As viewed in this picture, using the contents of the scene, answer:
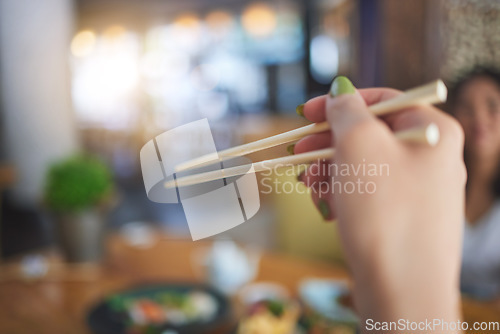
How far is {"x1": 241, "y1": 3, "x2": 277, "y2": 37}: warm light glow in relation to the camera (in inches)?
276

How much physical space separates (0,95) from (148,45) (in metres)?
3.03

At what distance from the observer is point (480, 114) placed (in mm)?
911

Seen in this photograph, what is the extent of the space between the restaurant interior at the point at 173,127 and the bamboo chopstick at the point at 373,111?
1.5 inches

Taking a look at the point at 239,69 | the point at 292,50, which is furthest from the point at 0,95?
the point at 292,50

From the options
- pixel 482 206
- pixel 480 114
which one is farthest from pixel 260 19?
pixel 480 114

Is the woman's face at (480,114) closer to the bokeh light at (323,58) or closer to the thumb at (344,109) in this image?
the thumb at (344,109)

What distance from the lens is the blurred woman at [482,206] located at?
3.96ft

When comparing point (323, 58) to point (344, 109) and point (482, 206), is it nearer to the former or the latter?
point (482, 206)

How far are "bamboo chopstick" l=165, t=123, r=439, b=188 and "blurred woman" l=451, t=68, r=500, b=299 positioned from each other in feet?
3.03

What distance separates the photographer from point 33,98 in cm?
492

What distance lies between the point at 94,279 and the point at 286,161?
112 cm

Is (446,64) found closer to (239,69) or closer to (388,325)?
(388,325)

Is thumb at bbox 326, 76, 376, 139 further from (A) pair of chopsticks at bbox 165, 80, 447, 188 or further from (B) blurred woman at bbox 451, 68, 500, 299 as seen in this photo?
(B) blurred woman at bbox 451, 68, 500, 299

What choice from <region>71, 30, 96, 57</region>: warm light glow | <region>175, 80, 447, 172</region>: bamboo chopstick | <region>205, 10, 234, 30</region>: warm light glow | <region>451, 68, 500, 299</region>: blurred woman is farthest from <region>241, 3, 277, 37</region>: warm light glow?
<region>175, 80, 447, 172</region>: bamboo chopstick
